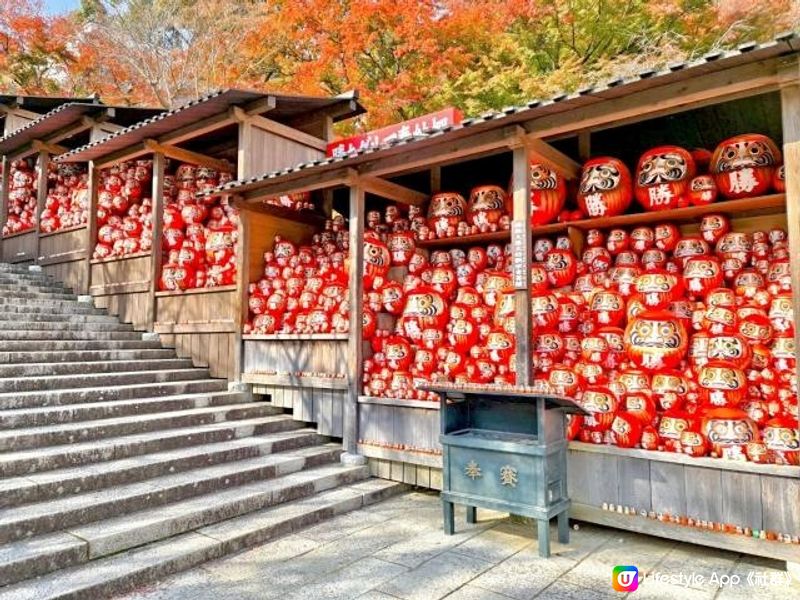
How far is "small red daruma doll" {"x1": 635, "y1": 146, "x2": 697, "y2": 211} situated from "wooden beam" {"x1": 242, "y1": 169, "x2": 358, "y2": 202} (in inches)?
122

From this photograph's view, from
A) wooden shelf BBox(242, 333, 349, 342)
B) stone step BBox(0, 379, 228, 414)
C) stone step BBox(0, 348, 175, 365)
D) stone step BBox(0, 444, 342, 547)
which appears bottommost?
stone step BBox(0, 444, 342, 547)

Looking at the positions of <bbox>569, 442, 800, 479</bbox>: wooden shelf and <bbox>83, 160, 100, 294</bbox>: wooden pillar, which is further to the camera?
<bbox>83, 160, 100, 294</bbox>: wooden pillar

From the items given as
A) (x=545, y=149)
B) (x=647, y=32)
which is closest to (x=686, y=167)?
(x=545, y=149)

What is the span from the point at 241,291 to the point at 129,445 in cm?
272

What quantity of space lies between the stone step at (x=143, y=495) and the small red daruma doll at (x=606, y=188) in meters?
4.01

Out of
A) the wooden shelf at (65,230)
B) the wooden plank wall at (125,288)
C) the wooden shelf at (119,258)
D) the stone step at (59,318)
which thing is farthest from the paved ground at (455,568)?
the wooden shelf at (65,230)

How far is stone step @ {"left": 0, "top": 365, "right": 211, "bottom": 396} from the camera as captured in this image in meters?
5.83

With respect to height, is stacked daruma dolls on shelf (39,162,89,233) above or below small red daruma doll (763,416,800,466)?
above

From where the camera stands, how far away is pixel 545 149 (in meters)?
5.36

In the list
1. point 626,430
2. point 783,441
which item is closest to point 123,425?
point 626,430

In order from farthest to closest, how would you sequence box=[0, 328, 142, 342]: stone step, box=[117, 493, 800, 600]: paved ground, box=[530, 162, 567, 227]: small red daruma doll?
box=[0, 328, 142, 342]: stone step < box=[530, 162, 567, 227]: small red daruma doll < box=[117, 493, 800, 600]: paved ground

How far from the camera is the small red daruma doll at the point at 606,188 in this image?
5355 mm

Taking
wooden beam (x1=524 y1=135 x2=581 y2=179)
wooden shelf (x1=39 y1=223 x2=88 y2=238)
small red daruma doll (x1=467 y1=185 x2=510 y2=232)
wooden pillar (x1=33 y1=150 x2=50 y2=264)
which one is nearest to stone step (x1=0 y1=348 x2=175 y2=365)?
wooden shelf (x1=39 y1=223 x2=88 y2=238)

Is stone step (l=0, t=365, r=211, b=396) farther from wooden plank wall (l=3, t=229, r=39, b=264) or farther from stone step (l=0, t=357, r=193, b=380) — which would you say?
wooden plank wall (l=3, t=229, r=39, b=264)
